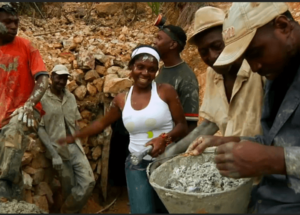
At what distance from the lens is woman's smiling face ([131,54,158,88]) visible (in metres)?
2.96

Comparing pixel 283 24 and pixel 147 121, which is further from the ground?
pixel 283 24

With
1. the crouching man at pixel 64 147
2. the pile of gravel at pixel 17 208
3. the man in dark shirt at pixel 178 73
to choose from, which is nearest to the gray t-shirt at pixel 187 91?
the man in dark shirt at pixel 178 73

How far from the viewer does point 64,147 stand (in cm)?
621

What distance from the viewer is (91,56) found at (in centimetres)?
730

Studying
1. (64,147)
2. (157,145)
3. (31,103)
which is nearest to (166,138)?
(157,145)

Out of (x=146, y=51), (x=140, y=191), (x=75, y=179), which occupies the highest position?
(x=146, y=51)

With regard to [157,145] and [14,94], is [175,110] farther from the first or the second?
[14,94]

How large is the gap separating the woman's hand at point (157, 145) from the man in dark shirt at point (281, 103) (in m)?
1.00

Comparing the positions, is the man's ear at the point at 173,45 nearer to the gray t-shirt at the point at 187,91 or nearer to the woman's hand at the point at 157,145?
the gray t-shirt at the point at 187,91

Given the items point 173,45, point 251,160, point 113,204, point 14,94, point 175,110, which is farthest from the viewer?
point 113,204

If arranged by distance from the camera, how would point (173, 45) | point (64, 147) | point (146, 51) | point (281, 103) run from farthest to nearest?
point (64, 147) < point (173, 45) < point (146, 51) < point (281, 103)

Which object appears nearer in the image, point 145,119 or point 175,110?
point 145,119

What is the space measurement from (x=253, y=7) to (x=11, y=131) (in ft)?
10.4

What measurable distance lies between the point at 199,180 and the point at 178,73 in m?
1.65
